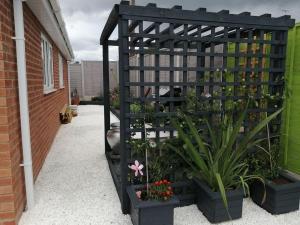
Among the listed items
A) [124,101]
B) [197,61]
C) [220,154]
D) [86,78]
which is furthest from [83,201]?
[86,78]

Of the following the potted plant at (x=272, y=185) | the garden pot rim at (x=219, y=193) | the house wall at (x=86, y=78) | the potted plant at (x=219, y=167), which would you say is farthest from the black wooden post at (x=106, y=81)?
the house wall at (x=86, y=78)

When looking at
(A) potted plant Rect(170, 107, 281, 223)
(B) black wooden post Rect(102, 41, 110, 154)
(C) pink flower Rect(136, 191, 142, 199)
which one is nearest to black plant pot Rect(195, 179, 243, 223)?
(A) potted plant Rect(170, 107, 281, 223)

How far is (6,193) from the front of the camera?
89.0 inches

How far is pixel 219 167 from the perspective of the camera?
2561 mm

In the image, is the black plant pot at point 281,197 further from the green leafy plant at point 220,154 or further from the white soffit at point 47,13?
the white soffit at point 47,13

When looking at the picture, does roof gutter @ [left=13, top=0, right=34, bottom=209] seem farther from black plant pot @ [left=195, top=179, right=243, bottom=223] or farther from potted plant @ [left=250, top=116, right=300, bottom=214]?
potted plant @ [left=250, top=116, right=300, bottom=214]

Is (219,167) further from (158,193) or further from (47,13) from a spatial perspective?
(47,13)

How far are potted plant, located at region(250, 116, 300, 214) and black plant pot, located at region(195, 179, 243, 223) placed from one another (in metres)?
0.37

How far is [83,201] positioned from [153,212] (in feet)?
3.35

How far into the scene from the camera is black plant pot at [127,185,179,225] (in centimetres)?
221

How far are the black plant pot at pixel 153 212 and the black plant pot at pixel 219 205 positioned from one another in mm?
400

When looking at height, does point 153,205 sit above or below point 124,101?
below

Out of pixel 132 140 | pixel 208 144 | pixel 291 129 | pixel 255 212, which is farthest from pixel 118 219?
pixel 291 129

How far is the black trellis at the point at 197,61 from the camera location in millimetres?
2473
